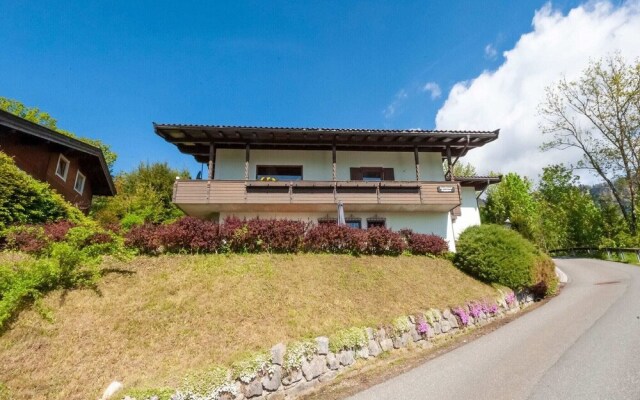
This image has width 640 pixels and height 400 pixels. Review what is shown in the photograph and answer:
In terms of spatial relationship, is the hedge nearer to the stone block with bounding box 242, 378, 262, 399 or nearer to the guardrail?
the stone block with bounding box 242, 378, 262, 399

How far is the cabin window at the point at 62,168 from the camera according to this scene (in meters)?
16.8

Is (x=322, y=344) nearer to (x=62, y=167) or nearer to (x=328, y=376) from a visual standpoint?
(x=328, y=376)

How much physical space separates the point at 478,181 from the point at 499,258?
8525 millimetres


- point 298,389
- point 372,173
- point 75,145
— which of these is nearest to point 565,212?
point 372,173

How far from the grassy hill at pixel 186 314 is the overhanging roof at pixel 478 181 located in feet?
34.0

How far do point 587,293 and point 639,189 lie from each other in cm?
2183

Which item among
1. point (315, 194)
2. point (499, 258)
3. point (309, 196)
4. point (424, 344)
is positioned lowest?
point (424, 344)

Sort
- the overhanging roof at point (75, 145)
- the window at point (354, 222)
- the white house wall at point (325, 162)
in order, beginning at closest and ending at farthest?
the overhanging roof at point (75, 145) → the window at point (354, 222) → the white house wall at point (325, 162)

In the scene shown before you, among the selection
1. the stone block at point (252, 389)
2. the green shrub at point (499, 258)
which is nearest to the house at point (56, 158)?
the stone block at point (252, 389)

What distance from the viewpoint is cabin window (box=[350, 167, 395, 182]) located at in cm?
2041

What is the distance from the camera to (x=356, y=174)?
20.4 meters

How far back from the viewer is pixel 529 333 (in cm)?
923

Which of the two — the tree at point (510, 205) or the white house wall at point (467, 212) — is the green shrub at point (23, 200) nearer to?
the white house wall at point (467, 212)

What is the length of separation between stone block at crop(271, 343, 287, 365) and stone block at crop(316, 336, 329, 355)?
2.95 feet
